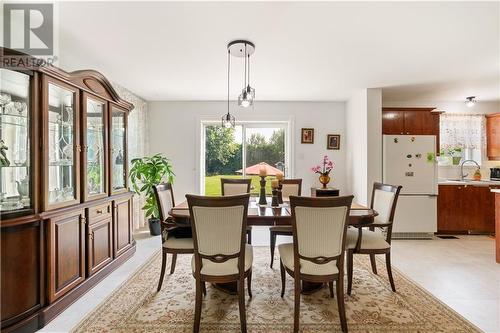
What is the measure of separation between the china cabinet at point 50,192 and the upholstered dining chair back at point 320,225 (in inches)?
73.8

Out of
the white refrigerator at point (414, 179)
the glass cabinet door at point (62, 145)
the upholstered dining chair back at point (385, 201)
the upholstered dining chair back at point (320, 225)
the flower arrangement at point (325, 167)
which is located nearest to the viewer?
the upholstered dining chair back at point (320, 225)

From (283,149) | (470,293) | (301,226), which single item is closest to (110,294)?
(301,226)

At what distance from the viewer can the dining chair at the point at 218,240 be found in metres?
1.77

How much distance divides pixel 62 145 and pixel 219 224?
1.64 meters

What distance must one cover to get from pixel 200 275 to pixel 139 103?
12.4 ft

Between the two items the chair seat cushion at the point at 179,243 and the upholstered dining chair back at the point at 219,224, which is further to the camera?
the chair seat cushion at the point at 179,243

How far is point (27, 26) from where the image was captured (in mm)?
2199

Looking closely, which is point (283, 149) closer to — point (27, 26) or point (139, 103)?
point (139, 103)

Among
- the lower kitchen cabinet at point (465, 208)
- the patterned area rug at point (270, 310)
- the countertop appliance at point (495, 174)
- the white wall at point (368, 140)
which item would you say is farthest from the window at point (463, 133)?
the patterned area rug at point (270, 310)

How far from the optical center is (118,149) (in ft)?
→ 10.7

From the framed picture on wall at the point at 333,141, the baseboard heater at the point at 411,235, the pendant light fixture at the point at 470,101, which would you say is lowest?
the baseboard heater at the point at 411,235

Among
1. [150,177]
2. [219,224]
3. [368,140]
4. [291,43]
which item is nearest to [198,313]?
[219,224]

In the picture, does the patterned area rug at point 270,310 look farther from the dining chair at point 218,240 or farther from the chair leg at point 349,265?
the dining chair at point 218,240

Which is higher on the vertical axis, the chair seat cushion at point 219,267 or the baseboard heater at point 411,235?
the chair seat cushion at point 219,267
